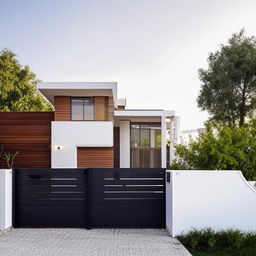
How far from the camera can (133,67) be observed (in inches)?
888

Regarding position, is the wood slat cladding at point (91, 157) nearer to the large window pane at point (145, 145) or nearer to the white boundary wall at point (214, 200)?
the large window pane at point (145, 145)

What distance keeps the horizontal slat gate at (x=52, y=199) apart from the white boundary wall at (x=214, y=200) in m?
2.08

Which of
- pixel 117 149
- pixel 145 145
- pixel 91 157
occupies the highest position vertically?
pixel 145 145

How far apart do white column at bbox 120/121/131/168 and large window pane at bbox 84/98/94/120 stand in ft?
16.4

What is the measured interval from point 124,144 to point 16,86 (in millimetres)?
11858

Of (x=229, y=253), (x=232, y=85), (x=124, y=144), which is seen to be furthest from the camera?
(x=232, y=85)

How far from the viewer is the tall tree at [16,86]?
89.1 feet

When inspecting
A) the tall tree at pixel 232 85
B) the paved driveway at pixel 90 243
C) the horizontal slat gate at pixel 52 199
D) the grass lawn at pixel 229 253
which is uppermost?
the tall tree at pixel 232 85

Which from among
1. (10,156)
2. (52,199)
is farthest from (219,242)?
(10,156)

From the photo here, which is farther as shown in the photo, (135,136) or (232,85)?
(232,85)

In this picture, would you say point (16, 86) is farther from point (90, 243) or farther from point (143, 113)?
point (90, 243)

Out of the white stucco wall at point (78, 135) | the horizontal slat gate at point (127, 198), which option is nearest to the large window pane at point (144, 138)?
the white stucco wall at point (78, 135)

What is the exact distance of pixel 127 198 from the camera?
26.3ft

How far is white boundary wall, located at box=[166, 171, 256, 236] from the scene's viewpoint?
7371mm
